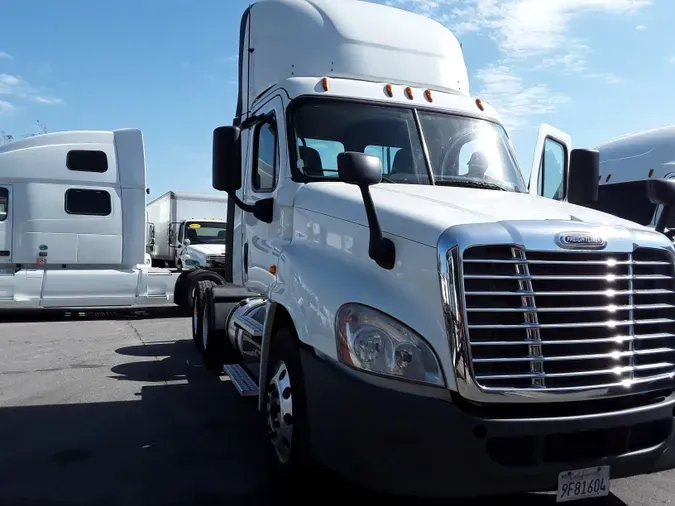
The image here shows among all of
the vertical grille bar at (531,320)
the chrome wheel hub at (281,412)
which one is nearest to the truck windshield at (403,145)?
the chrome wheel hub at (281,412)

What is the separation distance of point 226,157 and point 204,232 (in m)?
14.0

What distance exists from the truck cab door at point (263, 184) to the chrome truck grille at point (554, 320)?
2.14m

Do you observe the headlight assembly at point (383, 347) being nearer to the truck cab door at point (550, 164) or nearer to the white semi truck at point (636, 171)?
the truck cab door at point (550, 164)

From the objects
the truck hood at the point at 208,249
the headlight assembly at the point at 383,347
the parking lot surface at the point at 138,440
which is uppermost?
the headlight assembly at the point at 383,347

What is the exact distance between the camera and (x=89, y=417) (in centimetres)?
571

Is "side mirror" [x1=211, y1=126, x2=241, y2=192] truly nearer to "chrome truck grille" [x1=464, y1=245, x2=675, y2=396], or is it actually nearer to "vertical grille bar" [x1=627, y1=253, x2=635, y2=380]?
"chrome truck grille" [x1=464, y1=245, x2=675, y2=396]

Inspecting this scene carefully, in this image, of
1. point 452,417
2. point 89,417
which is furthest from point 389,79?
point 89,417

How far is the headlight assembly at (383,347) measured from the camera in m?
2.97

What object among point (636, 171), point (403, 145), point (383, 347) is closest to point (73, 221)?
point (403, 145)

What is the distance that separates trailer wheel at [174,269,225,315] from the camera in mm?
11602

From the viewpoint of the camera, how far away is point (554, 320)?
3086 millimetres

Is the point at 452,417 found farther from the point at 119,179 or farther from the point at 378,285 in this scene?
the point at 119,179

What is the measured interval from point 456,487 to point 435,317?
0.78 meters

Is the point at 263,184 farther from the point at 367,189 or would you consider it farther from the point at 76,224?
the point at 76,224
